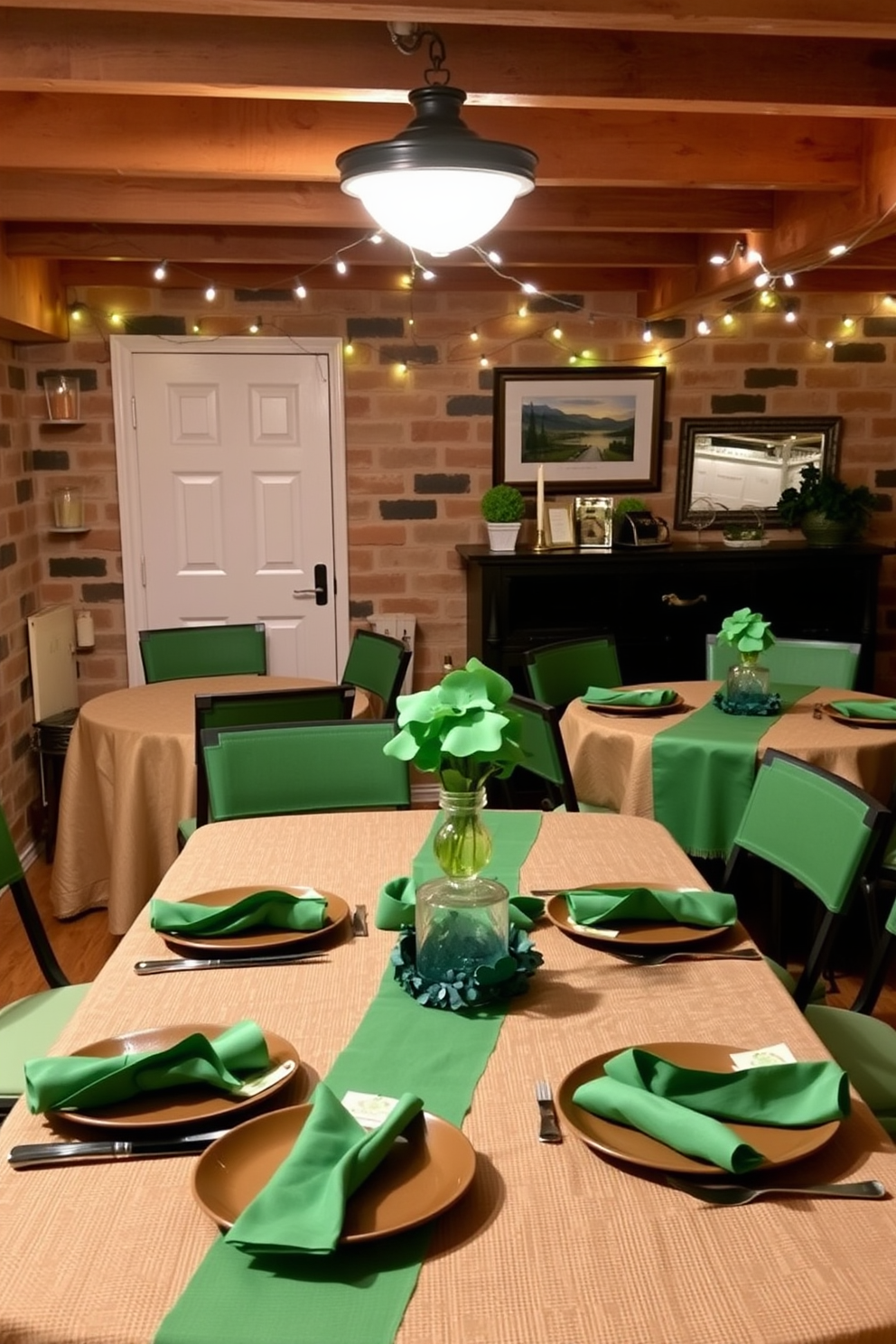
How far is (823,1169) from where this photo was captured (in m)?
1.28

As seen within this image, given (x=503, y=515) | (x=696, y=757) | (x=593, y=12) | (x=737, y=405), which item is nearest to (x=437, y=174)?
(x=593, y=12)

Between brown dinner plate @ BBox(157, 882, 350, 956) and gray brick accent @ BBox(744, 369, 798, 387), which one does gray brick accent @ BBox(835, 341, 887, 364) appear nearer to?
gray brick accent @ BBox(744, 369, 798, 387)

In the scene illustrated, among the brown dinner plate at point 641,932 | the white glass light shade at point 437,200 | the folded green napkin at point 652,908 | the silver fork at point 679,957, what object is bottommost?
the silver fork at point 679,957

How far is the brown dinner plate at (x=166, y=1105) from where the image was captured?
1347mm

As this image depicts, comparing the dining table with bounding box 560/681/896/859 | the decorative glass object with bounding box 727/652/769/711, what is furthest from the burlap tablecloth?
the decorative glass object with bounding box 727/652/769/711

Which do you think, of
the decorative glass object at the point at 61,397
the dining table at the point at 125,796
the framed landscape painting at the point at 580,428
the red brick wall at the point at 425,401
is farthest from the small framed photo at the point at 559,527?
the decorative glass object at the point at 61,397

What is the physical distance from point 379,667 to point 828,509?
2.28 m

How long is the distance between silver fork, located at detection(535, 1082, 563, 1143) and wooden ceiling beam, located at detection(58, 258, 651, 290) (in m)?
4.20

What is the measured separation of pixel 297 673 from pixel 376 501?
855mm

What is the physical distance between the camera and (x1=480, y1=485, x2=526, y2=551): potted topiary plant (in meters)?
5.26

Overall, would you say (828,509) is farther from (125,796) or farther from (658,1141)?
(658,1141)

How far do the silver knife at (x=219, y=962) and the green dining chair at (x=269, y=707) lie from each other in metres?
1.31

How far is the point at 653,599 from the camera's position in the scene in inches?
209

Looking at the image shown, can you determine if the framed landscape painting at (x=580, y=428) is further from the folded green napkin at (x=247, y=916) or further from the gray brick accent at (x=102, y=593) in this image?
the folded green napkin at (x=247, y=916)
